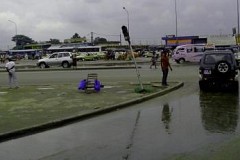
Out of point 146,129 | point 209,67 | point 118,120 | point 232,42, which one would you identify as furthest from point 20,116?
point 232,42

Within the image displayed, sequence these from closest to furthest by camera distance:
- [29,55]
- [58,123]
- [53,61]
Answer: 1. [58,123]
2. [53,61]
3. [29,55]

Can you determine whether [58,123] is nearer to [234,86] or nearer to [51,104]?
[51,104]

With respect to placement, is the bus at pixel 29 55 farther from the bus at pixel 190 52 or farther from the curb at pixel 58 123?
the curb at pixel 58 123

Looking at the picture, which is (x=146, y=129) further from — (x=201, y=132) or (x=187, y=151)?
(x=187, y=151)

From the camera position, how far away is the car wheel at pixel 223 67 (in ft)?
57.2

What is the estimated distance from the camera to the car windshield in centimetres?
1845

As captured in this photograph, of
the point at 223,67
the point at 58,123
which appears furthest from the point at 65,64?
the point at 58,123

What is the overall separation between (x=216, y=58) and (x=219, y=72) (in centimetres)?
116

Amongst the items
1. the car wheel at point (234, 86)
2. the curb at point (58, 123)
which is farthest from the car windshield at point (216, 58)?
the curb at point (58, 123)

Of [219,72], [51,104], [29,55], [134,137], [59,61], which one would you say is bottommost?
[134,137]

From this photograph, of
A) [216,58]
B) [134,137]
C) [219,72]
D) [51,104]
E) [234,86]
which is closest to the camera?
[134,137]

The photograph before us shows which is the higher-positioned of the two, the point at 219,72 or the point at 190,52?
the point at 190,52

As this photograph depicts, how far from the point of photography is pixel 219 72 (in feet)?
58.0

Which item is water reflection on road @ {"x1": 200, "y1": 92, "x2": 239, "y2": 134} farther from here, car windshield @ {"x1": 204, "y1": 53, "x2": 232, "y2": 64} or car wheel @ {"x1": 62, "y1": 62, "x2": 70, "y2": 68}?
car wheel @ {"x1": 62, "y1": 62, "x2": 70, "y2": 68}
